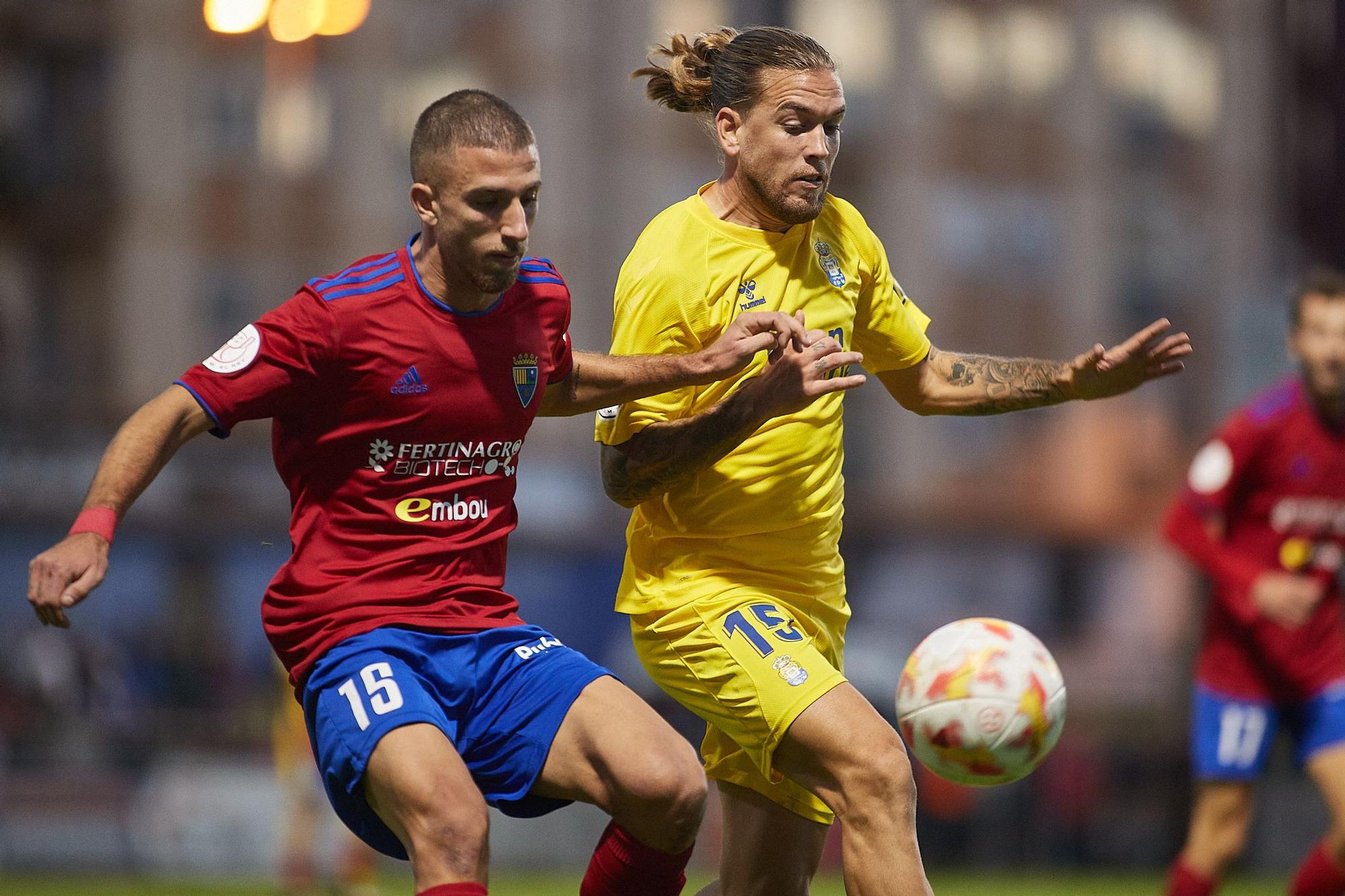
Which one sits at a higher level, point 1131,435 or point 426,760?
point 426,760

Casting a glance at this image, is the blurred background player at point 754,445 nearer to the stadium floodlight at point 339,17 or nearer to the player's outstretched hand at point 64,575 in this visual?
the player's outstretched hand at point 64,575

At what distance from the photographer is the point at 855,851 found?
4.97m

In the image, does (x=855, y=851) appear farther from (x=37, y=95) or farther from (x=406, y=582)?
(x=37, y=95)

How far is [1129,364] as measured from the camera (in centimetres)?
580

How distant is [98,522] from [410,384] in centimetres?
93

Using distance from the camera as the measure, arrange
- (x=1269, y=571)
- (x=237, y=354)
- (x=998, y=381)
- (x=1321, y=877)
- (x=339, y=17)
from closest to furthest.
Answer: (x=237, y=354) → (x=998, y=381) → (x=1321, y=877) → (x=1269, y=571) → (x=339, y=17)

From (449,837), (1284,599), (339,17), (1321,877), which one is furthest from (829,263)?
(339,17)

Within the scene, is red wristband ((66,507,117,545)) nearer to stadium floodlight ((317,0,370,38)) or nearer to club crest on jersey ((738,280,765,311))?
club crest on jersey ((738,280,765,311))

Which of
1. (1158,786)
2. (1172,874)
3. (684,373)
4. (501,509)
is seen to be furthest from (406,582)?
(1158,786)

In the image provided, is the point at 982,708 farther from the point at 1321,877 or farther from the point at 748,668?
the point at 1321,877

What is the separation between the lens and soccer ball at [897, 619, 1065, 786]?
5.51 metres

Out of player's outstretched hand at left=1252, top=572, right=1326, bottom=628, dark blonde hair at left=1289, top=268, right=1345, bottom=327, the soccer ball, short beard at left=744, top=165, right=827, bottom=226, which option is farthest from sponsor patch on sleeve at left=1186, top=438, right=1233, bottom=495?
short beard at left=744, top=165, right=827, bottom=226

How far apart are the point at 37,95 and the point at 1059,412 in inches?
856

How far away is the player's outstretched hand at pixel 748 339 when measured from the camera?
5.18 meters
